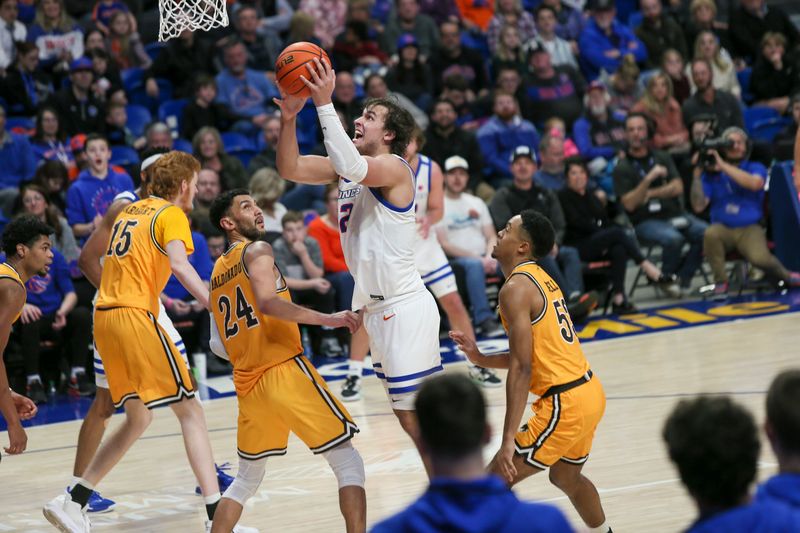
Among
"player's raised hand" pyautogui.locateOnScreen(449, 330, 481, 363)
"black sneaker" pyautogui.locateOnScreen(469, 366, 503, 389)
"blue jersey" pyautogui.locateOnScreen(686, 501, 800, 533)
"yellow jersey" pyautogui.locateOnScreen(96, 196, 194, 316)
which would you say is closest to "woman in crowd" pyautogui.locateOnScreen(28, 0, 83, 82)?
"black sneaker" pyautogui.locateOnScreen(469, 366, 503, 389)

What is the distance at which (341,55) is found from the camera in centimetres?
1376

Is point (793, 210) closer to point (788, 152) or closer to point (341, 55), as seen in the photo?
point (788, 152)

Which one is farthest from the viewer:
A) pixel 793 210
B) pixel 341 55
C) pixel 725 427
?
pixel 341 55

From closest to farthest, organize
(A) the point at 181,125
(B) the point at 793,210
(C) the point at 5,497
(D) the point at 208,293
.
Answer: (D) the point at 208,293 → (C) the point at 5,497 → (B) the point at 793,210 → (A) the point at 181,125

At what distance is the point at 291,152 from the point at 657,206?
303 inches

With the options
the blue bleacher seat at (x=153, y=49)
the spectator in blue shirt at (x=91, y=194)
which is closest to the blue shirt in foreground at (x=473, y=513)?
the spectator in blue shirt at (x=91, y=194)

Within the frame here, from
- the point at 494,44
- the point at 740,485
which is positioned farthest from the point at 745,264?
the point at 740,485

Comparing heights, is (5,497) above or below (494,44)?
below

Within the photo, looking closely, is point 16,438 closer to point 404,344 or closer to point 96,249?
point 96,249

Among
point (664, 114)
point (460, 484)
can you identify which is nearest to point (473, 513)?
point (460, 484)

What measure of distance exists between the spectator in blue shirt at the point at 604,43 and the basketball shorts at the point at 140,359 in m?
10.1

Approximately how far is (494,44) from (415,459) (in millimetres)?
8537

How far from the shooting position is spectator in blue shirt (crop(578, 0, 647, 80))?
14.8 meters

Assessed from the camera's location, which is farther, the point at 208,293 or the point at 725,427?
the point at 208,293
